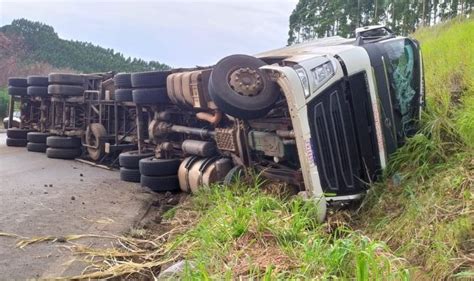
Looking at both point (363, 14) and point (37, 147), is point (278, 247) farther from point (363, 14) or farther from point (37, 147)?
point (363, 14)

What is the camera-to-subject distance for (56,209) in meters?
5.03

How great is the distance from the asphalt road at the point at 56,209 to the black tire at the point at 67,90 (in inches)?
75.4

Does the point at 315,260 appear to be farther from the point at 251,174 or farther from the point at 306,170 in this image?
the point at 251,174

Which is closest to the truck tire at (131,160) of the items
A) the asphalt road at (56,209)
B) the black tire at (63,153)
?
the asphalt road at (56,209)

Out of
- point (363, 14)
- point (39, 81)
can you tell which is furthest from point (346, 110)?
point (363, 14)

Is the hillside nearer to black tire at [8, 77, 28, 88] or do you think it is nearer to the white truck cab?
the white truck cab

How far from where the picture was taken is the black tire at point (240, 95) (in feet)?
14.6

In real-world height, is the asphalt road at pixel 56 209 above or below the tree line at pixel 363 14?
below

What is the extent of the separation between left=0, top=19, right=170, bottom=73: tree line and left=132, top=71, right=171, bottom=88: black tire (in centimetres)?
3967

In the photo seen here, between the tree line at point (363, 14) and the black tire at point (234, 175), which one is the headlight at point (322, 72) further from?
the tree line at point (363, 14)

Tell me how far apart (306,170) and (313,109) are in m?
0.49

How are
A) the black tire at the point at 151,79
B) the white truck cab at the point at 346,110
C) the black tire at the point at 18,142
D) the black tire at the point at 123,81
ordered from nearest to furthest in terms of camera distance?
the white truck cab at the point at 346,110, the black tire at the point at 151,79, the black tire at the point at 123,81, the black tire at the point at 18,142

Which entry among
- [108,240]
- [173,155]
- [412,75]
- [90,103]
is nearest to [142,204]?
[173,155]

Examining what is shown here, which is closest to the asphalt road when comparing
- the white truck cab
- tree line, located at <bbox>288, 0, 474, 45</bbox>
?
the white truck cab
